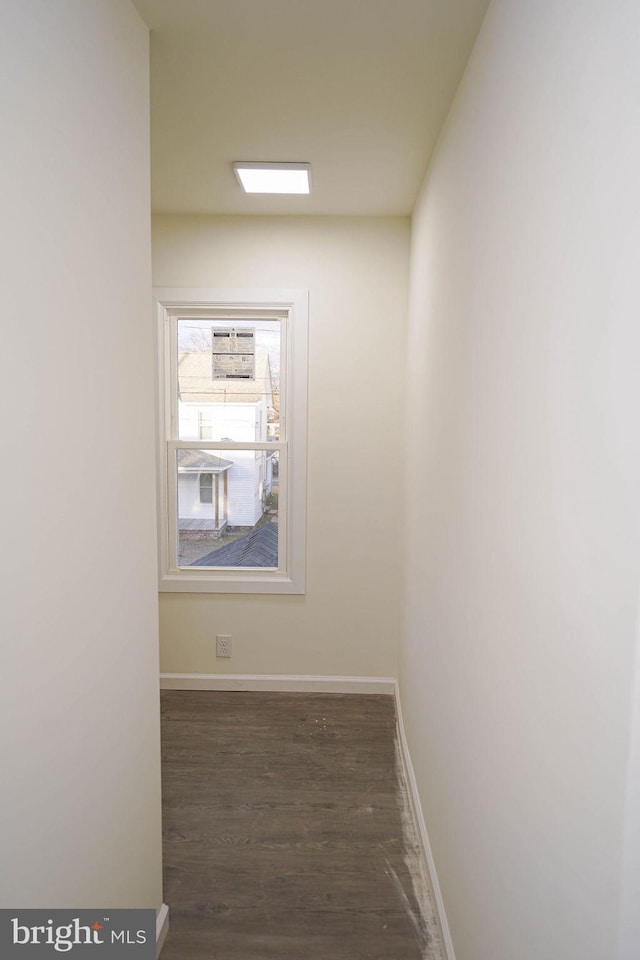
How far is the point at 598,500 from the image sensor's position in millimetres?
769

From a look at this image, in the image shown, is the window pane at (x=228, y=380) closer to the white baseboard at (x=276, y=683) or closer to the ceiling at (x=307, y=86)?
the ceiling at (x=307, y=86)

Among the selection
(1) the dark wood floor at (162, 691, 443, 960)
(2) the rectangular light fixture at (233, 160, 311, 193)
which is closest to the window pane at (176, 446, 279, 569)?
(1) the dark wood floor at (162, 691, 443, 960)

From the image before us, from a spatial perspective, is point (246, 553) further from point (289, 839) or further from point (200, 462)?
point (289, 839)

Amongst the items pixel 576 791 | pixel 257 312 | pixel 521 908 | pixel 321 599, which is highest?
pixel 257 312

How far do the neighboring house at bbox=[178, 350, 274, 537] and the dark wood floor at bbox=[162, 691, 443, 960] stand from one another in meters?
1.06

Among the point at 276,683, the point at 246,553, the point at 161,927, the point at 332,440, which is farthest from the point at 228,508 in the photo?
the point at 161,927

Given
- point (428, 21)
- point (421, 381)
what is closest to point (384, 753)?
point (421, 381)

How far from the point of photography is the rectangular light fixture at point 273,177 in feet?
8.00

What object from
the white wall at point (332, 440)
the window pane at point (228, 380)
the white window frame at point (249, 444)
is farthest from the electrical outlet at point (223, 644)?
the window pane at point (228, 380)

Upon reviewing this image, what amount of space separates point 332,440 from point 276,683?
1.44 metres

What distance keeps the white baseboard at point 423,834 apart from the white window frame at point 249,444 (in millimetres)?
1003

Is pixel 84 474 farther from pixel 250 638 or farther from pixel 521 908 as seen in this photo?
pixel 250 638

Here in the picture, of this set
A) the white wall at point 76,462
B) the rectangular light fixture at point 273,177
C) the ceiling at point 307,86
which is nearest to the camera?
the white wall at point 76,462

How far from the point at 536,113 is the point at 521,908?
1415 mm
